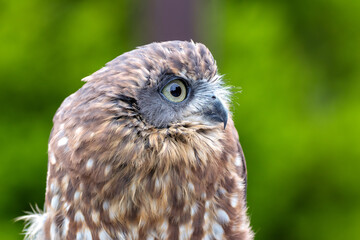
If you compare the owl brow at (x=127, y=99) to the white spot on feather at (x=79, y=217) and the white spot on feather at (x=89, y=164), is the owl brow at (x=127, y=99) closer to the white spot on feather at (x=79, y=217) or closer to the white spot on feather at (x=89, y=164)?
the white spot on feather at (x=89, y=164)

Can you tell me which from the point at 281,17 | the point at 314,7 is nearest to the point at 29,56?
the point at 281,17

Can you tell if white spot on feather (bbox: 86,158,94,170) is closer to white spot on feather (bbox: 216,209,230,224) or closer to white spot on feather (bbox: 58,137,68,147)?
white spot on feather (bbox: 58,137,68,147)

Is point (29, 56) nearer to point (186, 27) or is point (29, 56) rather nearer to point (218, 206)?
point (186, 27)

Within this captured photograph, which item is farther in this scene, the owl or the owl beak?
the owl beak

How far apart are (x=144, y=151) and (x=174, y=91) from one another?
12.3 inches

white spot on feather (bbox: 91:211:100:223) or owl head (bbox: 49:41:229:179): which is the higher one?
owl head (bbox: 49:41:229:179)

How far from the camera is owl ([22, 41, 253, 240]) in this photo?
284cm

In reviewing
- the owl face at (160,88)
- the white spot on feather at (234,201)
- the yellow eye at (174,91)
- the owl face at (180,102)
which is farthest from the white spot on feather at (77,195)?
the white spot on feather at (234,201)

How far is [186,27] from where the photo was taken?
15.8 ft

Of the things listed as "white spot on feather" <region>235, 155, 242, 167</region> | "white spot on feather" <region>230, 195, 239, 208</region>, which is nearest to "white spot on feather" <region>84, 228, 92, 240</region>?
"white spot on feather" <region>230, 195, 239, 208</region>

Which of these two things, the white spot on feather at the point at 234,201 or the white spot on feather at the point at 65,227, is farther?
the white spot on feather at the point at 234,201

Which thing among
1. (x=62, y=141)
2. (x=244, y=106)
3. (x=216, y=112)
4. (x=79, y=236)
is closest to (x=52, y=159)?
(x=62, y=141)

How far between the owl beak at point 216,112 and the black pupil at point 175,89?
0.53 ft

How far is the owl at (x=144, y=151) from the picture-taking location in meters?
2.84
